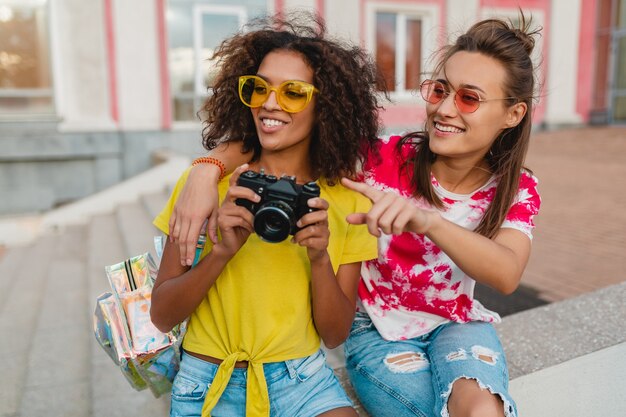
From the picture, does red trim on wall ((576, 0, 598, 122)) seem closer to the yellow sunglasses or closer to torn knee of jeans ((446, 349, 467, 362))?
torn knee of jeans ((446, 349, 467, 362))

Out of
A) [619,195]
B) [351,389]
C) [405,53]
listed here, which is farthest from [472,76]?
[405,53]

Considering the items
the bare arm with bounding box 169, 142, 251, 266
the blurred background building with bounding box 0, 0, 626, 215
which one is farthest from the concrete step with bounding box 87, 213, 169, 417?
the blurred background building with bounding box 0, 0, 626, 215

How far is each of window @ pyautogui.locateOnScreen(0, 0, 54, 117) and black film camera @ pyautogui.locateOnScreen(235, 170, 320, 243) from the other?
8753mm

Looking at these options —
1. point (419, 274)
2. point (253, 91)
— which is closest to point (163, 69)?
point (253, 91)

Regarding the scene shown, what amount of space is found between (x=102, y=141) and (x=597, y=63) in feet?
39.9

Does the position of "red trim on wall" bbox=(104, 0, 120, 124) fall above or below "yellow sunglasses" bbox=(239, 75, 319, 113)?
above

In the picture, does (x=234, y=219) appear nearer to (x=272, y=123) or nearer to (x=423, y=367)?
(x=272, y=123)

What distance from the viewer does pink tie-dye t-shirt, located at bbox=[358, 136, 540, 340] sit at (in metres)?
1.91

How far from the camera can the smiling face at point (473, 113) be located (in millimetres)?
1777

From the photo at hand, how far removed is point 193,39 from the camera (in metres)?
9.81

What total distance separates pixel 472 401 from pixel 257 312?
68cm

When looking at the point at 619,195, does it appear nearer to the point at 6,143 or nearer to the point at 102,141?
the point at 102,141

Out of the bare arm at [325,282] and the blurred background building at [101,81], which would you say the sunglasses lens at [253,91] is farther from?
the blurred background building at [101,81]

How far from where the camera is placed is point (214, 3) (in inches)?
385
